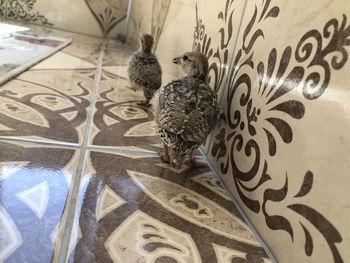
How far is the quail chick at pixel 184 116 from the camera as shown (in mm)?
731

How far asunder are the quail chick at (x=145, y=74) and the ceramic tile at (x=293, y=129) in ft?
1.77

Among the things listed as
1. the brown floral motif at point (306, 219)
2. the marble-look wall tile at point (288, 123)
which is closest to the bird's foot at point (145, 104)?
the marble-look wall tile at point (288, 123)

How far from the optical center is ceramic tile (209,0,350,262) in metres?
0.47

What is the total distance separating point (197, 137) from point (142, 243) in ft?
0.88

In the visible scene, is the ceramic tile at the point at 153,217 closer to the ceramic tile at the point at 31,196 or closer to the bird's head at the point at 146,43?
the ceramic tile at the point at 31,196

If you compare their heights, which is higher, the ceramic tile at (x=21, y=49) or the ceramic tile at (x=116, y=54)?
the ceramic tile at (x=21, y=49)

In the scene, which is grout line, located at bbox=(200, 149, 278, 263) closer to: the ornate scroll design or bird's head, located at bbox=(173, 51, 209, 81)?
the ornate scroll design

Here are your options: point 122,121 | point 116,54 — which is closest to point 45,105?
point 122,121

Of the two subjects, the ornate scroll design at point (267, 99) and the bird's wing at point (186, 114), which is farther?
the bird's wing at point (186, 114)

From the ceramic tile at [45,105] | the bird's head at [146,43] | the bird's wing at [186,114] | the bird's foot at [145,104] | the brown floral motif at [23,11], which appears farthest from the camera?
the brown floral motif at [23,11]

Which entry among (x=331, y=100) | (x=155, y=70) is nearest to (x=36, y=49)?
(x=155, y=70)

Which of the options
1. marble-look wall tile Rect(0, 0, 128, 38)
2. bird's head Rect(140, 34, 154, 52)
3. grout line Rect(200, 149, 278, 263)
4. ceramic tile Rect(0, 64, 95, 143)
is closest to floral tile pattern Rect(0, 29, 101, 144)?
ceramic tile Rect(0, 64, 95, 143)

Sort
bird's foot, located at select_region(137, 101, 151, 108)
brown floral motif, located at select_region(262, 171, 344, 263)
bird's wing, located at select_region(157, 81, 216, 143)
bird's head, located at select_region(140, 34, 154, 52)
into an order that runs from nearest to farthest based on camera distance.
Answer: brown floral motif, located at select_region(262, 171, 344, 263) < bird's wing, located at select_region(157, 81, 216, 143) < bird's foot, located at select_region(137, 101, 151, 108) < bird's head, located at select_region(140, 34, 154, 52)

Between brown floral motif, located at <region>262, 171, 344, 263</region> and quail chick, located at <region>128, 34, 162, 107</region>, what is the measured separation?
0.76 m
